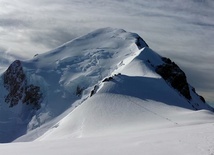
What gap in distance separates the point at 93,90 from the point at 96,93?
5.70 m

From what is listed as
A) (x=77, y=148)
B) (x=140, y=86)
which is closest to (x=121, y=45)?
(x=140, y=86)

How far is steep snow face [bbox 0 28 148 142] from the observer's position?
10038 centimetres

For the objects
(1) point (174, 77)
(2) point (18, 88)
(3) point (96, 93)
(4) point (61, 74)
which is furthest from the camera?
(2) point (18, 88)

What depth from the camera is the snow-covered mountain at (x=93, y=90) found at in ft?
192

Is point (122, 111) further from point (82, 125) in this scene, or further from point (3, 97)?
point (3, 97)

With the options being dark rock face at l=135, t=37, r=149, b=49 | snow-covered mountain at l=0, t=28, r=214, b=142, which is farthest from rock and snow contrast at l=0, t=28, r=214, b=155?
dark rock face at l=135, t=37, r=149, b=49

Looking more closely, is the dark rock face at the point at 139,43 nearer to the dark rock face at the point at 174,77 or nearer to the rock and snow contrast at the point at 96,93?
the rock and snow contrast at the point at 96,93

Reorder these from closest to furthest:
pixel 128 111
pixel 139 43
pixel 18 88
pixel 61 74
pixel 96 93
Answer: pixel 128 111
pixel 96 93
pixel 61 74
pixel 18 88
pixel 139 43

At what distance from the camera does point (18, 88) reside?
11906 cm

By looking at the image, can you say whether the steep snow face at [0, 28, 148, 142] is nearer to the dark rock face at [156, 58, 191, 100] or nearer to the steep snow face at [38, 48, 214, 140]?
the dark rock face at [156, 58, 191, 100]

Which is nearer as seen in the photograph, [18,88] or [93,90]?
[93,90]

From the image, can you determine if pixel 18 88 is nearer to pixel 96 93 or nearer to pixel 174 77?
pixel 174 77

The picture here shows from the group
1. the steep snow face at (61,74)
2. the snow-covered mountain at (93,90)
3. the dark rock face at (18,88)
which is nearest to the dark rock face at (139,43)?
the steep snow face at (61,74)

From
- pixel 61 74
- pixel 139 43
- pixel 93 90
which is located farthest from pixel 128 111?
pixel 139 43
